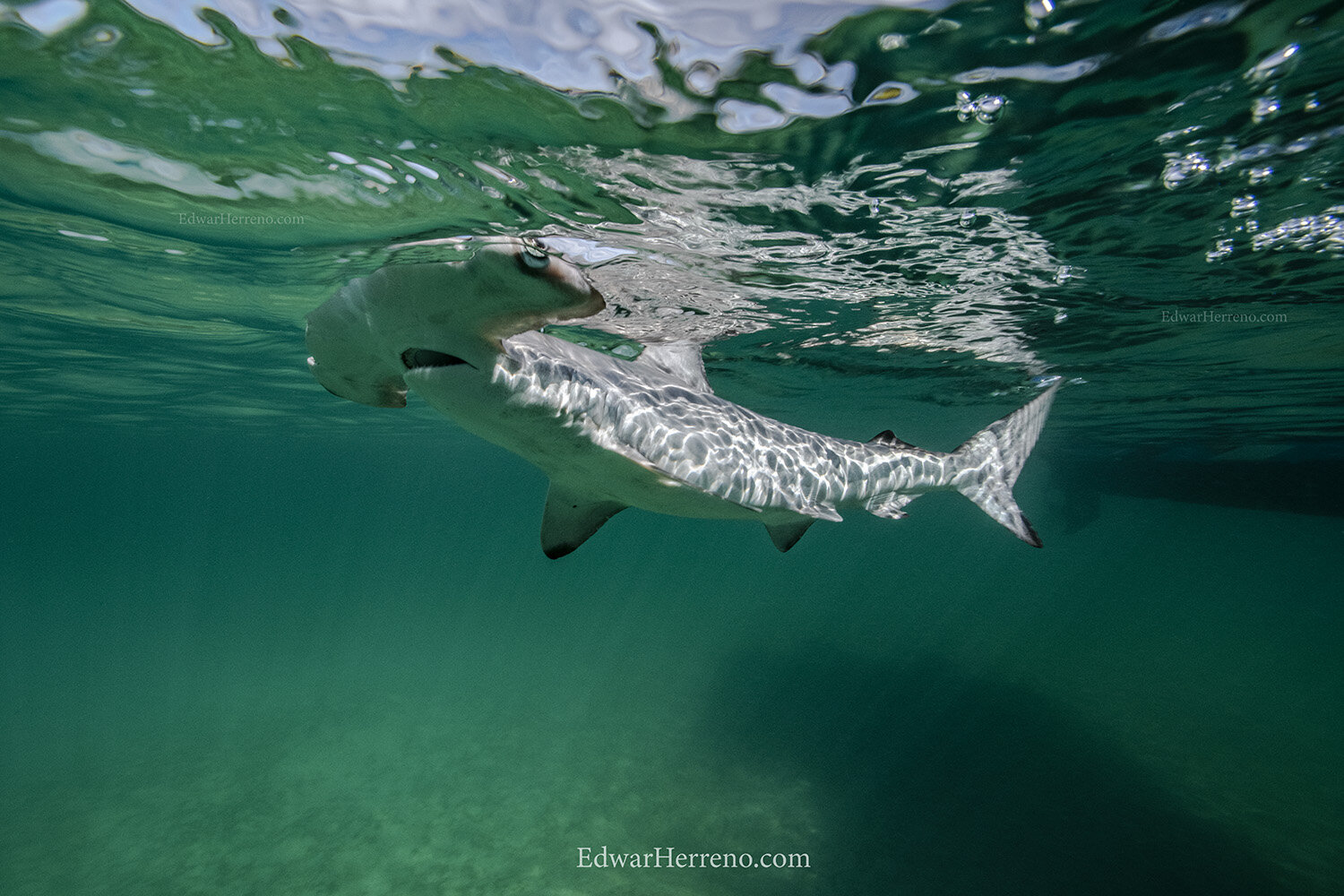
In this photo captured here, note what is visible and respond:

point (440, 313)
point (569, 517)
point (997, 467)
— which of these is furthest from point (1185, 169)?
point (440, 313)

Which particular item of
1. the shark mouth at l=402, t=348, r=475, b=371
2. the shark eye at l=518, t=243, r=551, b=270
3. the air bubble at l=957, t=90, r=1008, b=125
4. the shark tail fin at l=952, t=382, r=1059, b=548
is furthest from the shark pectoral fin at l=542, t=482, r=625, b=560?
the air bubble at l=957, t=90, r=1008, b=125

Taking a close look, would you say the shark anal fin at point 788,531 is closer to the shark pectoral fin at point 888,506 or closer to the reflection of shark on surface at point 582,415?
the reflection of shark on surface at point 582,415

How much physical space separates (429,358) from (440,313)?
70 centimetres

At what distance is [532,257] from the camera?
204 cm

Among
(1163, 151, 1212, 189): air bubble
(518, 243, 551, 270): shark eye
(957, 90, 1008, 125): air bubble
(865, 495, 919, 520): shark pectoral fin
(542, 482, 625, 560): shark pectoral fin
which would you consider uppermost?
(1163, 151, 1212, 189): air bubble

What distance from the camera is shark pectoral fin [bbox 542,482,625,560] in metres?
5.40

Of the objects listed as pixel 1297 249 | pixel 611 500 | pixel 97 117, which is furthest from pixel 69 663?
pixel 1297 249

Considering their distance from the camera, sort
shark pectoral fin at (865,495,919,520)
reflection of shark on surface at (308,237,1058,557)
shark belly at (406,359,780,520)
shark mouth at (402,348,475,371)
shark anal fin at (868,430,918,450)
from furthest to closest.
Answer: shark anal fin at (868,430,918,450), shark pectoral fin at (865,495,919,520), shark belly at (406,359,780,520), shark mouth at (402,348,475,371), reflection of shark on surface at (308,237,1058,557)

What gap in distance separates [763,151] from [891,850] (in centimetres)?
1082

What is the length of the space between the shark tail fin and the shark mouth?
5272mm

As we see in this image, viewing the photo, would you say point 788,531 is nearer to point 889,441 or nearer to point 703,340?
point 889,441

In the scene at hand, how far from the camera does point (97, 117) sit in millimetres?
5590

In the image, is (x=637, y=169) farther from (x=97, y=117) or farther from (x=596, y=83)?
(x=97, y=117)

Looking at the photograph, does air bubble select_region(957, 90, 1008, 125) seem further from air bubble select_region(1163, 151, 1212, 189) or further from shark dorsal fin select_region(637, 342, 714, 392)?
shark dorsal fin select_region(637, 342, 714, 392)
